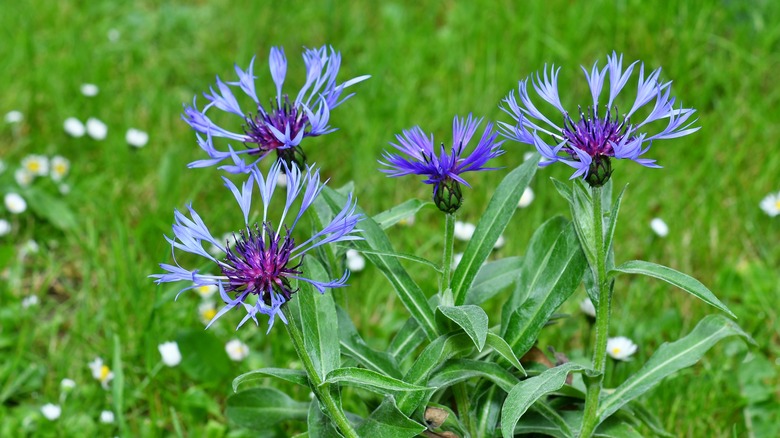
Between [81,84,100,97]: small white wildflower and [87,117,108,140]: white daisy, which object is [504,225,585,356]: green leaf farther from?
[81,84,100,97]: small white wildflower

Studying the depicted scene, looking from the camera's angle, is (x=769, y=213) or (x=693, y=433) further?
(x=769, y=213)

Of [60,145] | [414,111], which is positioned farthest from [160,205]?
[414,111]

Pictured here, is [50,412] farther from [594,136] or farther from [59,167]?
[594,136]

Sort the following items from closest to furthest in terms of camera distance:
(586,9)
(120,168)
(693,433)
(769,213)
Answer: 1. (693,433)
2. (769,213)
3. (120,168)
4. (586,9)

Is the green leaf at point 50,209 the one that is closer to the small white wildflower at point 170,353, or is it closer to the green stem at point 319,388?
the small white wildflower at point 170,353

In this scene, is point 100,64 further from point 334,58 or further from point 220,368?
point 334,58

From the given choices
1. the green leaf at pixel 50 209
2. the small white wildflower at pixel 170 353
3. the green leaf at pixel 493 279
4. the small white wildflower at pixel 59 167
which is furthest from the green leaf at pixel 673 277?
the small white wildflower at pixel 59 167

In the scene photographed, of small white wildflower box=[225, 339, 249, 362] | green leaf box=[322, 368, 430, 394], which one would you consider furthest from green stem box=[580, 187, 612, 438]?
small white wildflower box=[225, 339, 249, 362]

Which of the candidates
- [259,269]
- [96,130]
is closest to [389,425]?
[259,269]
